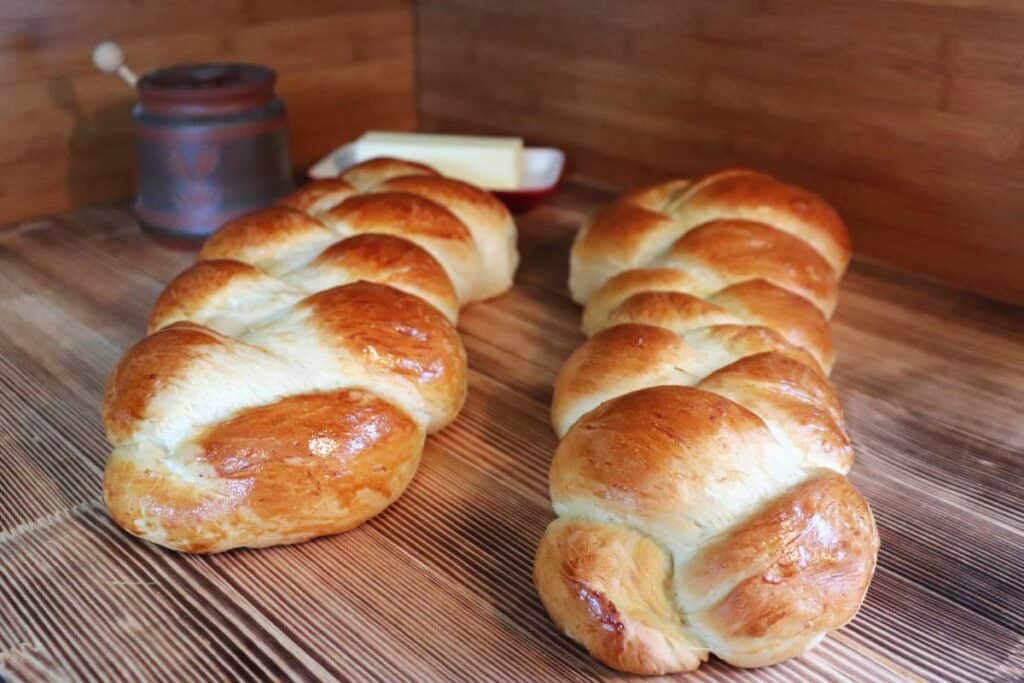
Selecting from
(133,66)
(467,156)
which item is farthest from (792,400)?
(133,66)

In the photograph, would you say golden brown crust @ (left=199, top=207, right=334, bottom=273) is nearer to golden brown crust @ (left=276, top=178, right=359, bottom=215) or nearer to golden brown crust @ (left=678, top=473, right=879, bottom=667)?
golden brown crust @ (left=276, top=178, right=359, bottom=215)

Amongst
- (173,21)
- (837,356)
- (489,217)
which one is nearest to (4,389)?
(489,217)

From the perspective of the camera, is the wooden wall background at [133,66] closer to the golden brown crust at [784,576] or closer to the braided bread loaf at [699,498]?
the braided bread loaf at [699,498]

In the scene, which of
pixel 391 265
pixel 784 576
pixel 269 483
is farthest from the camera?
pixel 391 265

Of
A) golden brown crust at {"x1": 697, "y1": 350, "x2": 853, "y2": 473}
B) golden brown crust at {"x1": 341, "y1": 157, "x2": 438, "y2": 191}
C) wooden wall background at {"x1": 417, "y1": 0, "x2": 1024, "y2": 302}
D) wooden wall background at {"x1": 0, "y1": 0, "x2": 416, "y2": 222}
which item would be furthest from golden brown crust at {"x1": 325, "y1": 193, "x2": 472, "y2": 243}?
wooden wall background at {"x1": 0, "y1": 0, "x2": 416, "y2": 222}

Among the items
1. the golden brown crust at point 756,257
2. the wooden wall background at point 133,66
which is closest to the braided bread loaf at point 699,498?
the golden brown crust at point 756,257

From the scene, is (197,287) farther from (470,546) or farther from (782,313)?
(782,313)
